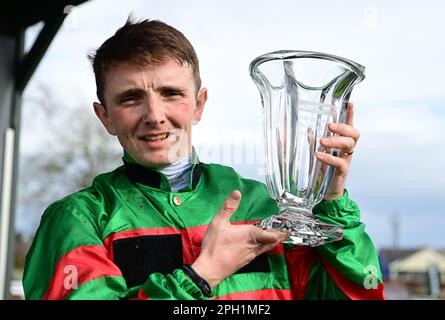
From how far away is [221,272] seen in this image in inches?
21.8

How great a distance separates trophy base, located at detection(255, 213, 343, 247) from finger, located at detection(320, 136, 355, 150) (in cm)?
6

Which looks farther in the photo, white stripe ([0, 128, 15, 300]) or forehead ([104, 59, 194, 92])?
white stripe ([0, 128, 15, 300])

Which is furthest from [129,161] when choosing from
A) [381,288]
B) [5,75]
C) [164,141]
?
[5,75]

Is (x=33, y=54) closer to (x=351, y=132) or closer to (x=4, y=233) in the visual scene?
(x=351, y=132)

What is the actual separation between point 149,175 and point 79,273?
0.11m

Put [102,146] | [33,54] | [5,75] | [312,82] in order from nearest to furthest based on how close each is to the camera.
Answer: [312,82], [102,146], [33,54], [5,75]

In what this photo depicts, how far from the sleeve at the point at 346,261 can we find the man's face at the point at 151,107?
0.15 metres

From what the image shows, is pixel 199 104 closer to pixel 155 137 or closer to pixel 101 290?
pixel 155 137

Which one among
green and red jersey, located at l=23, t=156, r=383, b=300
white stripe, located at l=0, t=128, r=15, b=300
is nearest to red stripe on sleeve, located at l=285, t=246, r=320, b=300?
green and red jersey, located at l=23, t=156, r=383, b=300

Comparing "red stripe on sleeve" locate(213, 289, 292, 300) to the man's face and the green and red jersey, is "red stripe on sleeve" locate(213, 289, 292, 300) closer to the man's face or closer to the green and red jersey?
the green and red jersey

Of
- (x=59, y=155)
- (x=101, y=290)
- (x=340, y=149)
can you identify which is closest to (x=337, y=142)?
(x=340, y=149)

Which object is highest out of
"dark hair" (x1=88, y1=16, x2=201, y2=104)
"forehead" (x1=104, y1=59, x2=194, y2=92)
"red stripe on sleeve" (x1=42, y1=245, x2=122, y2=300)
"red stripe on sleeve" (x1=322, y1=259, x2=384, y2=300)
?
"dark hair" (x1=88, y1=16, x2=201, y2=104)

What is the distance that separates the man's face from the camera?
573 millimetres
